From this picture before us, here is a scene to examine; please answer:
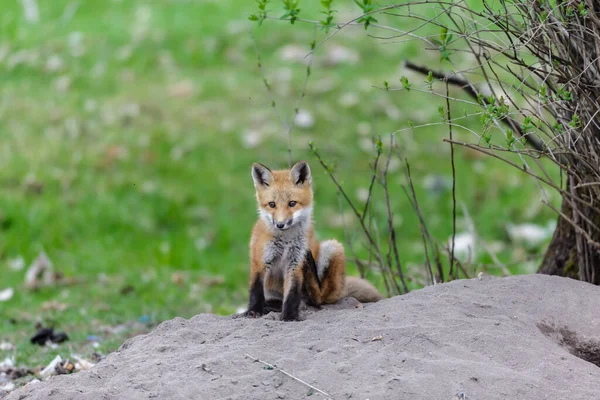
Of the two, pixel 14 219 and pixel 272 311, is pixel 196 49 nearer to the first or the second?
pixel 14 219

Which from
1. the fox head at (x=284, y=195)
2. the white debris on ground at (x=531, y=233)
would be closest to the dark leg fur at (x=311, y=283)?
the fox head at (x=284, y=195)

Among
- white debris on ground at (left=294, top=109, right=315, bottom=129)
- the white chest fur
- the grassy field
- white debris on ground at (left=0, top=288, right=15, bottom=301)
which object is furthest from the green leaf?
white debris on ground at (left=294, top=109, right=315, bottom=129)

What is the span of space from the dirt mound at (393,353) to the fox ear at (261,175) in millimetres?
951

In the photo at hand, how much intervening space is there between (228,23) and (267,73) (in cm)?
180

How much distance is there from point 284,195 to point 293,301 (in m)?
0.70

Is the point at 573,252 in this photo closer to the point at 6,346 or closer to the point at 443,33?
the point at 443,33

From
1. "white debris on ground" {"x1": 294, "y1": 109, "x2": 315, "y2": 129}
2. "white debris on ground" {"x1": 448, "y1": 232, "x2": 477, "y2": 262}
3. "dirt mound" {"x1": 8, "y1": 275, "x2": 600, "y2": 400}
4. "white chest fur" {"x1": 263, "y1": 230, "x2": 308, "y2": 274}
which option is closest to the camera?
"dirt mound" {"x1": 8, "y1": 275, "x2": 600, "y2": 400}

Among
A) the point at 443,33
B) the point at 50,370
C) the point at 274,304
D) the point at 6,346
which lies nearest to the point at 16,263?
the point at 6,346

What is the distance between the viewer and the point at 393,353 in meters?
4.21

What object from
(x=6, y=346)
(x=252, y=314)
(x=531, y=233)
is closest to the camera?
(x=252, y=314)

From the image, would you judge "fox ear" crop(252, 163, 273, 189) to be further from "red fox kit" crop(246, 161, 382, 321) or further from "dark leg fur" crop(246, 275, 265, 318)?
"dark leg fur" crop(246, 275, 265, 318)

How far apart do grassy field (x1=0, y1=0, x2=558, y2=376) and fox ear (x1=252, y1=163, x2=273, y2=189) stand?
2855 millimetres

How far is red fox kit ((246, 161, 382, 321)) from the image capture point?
17.4 ft

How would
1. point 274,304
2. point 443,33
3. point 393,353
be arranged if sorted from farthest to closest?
point 274,304 < point 443,33 < point 393,353
